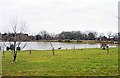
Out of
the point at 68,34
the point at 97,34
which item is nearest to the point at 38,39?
the point at 68,34

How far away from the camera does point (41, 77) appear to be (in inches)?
624

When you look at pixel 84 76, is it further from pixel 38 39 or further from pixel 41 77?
pixel 38 39

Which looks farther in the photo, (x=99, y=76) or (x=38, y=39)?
(x=38, y=39)

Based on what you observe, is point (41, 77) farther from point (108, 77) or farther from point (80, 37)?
point (80, 37)

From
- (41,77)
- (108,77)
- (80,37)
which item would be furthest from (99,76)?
(80,37)

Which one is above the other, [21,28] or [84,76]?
[21,28]

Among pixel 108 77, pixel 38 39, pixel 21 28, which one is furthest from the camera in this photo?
pixel 38 39

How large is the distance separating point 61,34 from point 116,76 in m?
117

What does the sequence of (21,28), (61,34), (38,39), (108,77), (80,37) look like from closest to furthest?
1. (108,77)
2. (21,28)
3. (38,39)
4. (80,37)
5. (61,34)

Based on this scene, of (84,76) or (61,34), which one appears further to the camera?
(61,34)

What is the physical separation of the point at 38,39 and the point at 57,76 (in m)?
94.8

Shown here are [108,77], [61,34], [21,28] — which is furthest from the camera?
[61,34]

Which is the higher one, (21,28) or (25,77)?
(21,28)

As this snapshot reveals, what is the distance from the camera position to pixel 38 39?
110188mm
